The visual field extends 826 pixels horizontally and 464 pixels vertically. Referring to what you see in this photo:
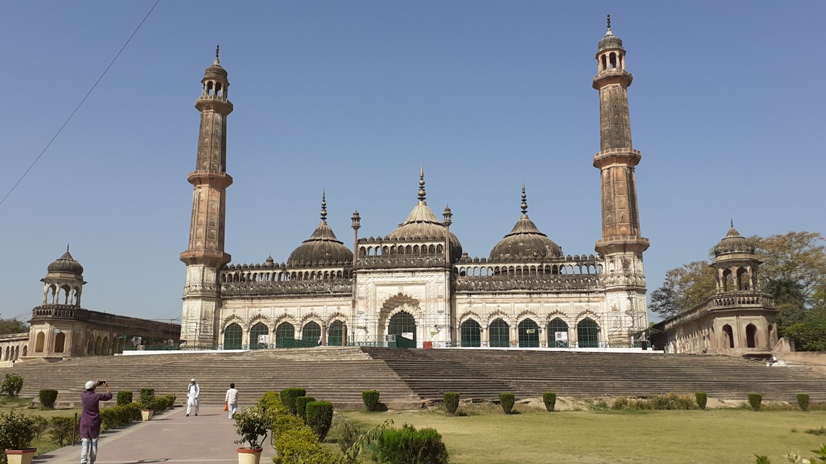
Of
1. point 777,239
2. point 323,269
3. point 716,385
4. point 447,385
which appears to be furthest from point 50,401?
A: point 777,239

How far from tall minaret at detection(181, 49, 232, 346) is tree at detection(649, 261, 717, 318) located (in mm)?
33318

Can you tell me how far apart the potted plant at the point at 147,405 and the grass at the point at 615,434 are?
547 centimetres

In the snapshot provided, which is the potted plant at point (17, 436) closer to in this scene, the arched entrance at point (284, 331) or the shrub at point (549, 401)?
the shrub at point (549, 401)

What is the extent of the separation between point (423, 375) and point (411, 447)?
1751 cm

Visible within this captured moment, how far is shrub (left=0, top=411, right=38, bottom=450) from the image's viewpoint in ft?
37.6

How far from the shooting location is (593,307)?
4534 centimetres

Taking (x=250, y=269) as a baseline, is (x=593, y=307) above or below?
below

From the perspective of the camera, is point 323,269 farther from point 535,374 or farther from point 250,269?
point 535,374

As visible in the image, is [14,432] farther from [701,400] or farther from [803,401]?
[803,401]

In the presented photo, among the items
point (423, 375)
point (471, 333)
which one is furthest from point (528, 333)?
point (423, 375)

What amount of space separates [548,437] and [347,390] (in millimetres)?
10182

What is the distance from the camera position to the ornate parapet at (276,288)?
162ft

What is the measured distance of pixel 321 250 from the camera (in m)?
55.3

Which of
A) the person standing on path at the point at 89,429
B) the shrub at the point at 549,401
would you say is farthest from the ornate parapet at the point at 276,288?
the person standing on path at the point at 89,429
